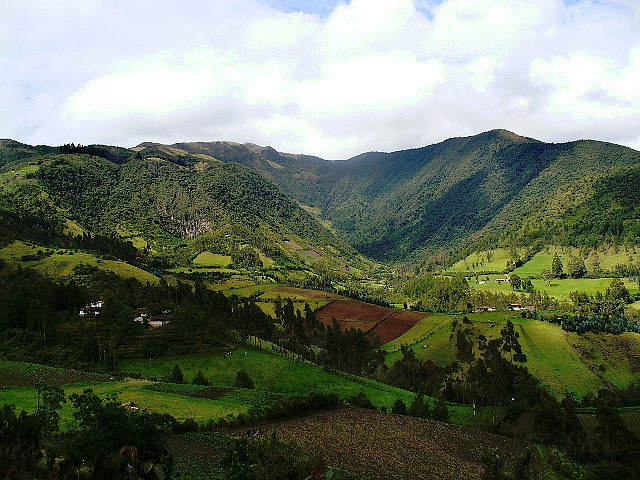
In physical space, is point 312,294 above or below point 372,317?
above

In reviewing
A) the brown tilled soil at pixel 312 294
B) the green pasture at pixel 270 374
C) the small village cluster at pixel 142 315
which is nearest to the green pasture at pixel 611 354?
the green pasture at pixel 270 374

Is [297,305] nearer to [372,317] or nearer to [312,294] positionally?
[312,294]

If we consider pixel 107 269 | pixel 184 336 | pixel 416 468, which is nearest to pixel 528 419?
pixel 416 468

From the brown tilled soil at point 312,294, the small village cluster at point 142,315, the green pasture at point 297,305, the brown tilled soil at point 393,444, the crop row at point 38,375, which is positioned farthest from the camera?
the brown tilled soil at point 312,294

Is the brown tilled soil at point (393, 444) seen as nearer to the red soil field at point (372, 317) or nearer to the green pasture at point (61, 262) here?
the red soil field at point (372, 317)

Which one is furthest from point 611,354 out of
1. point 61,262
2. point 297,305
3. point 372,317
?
point 61,262

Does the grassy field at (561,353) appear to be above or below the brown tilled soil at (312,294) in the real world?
below
